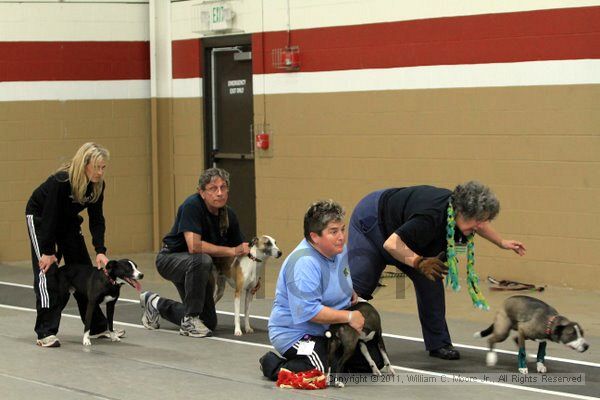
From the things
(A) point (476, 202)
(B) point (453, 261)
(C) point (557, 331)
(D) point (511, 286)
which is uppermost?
(A) point (476, 202)

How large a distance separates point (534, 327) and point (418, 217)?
1111 mm

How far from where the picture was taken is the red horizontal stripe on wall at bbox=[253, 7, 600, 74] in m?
12.1

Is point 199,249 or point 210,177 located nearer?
point 210,177

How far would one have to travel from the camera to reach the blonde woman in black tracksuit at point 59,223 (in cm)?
940

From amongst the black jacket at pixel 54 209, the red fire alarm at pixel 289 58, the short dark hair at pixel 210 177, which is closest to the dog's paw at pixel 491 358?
the short dark hair at pixel 210 177

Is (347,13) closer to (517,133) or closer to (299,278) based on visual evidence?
(517,133)

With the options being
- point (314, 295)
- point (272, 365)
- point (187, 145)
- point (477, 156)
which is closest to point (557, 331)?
point (314, 295)

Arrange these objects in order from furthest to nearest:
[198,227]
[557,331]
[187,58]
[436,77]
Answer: [187,58] < [436,77] < [198,227] < [557,331]

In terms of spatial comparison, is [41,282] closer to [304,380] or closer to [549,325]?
[304,380]

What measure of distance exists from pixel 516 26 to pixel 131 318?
17.0 ft

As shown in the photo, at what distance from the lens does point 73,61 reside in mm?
16328

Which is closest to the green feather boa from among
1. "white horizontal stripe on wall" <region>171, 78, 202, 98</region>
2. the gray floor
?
the gray floor

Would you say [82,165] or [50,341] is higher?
[82,165]

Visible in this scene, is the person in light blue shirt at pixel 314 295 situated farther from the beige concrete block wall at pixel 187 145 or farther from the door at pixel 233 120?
the beige concrete block wall at pixel 187 145
